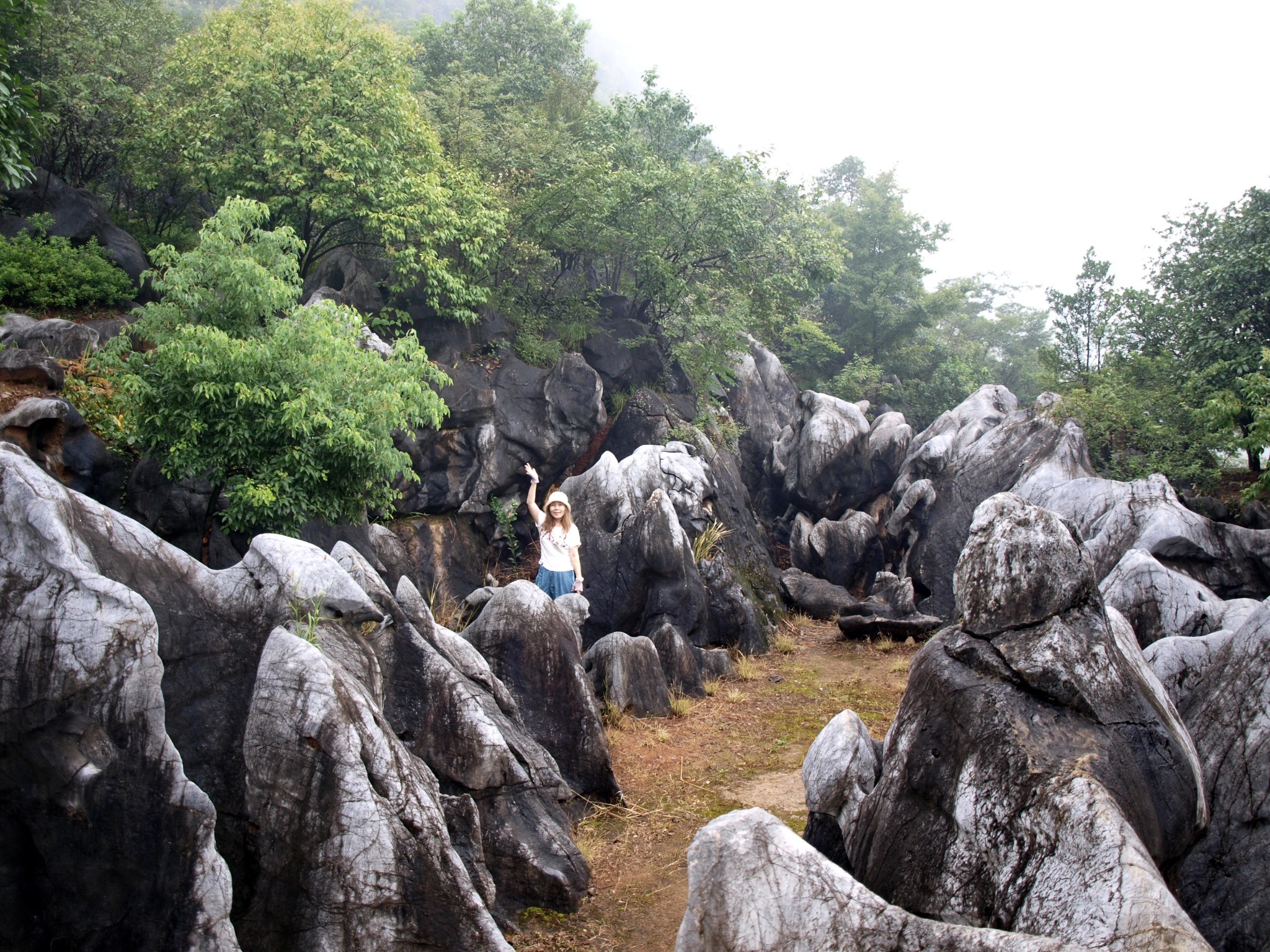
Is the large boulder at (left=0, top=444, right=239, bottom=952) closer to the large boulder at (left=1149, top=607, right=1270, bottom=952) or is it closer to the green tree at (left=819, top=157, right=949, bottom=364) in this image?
the large boulder at (left=1149, top=607, right=1270, bottom=952)

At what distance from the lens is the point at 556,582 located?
10445 millimetres

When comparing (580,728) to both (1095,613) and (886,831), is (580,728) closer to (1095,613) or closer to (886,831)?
(886,831)

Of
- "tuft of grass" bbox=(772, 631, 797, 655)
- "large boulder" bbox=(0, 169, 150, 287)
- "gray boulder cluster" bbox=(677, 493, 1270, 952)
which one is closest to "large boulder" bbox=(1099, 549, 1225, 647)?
"gray boulder cluster" bbox=(677, 493, 1270, 952)

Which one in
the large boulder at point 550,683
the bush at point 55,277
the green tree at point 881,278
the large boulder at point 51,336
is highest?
the green tree at point 881,278

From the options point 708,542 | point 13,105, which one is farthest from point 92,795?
point 708,542

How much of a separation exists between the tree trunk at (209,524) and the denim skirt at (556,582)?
12.9 feet

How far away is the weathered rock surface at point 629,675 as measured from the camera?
9664mm

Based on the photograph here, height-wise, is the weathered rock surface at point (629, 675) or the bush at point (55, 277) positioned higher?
the bush at point (55, 277)

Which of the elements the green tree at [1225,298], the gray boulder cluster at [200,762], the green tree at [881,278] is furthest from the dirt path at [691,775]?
the green tree at [881,278]

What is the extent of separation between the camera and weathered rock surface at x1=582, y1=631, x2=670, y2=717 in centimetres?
966

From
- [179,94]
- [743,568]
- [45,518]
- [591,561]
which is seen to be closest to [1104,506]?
[743,568]

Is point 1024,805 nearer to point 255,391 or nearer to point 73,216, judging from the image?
point 255,391

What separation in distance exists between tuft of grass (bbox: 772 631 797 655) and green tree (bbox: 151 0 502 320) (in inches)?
339

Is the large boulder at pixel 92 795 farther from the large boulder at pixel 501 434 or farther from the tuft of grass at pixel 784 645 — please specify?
the large boulder at pixel 501 434
